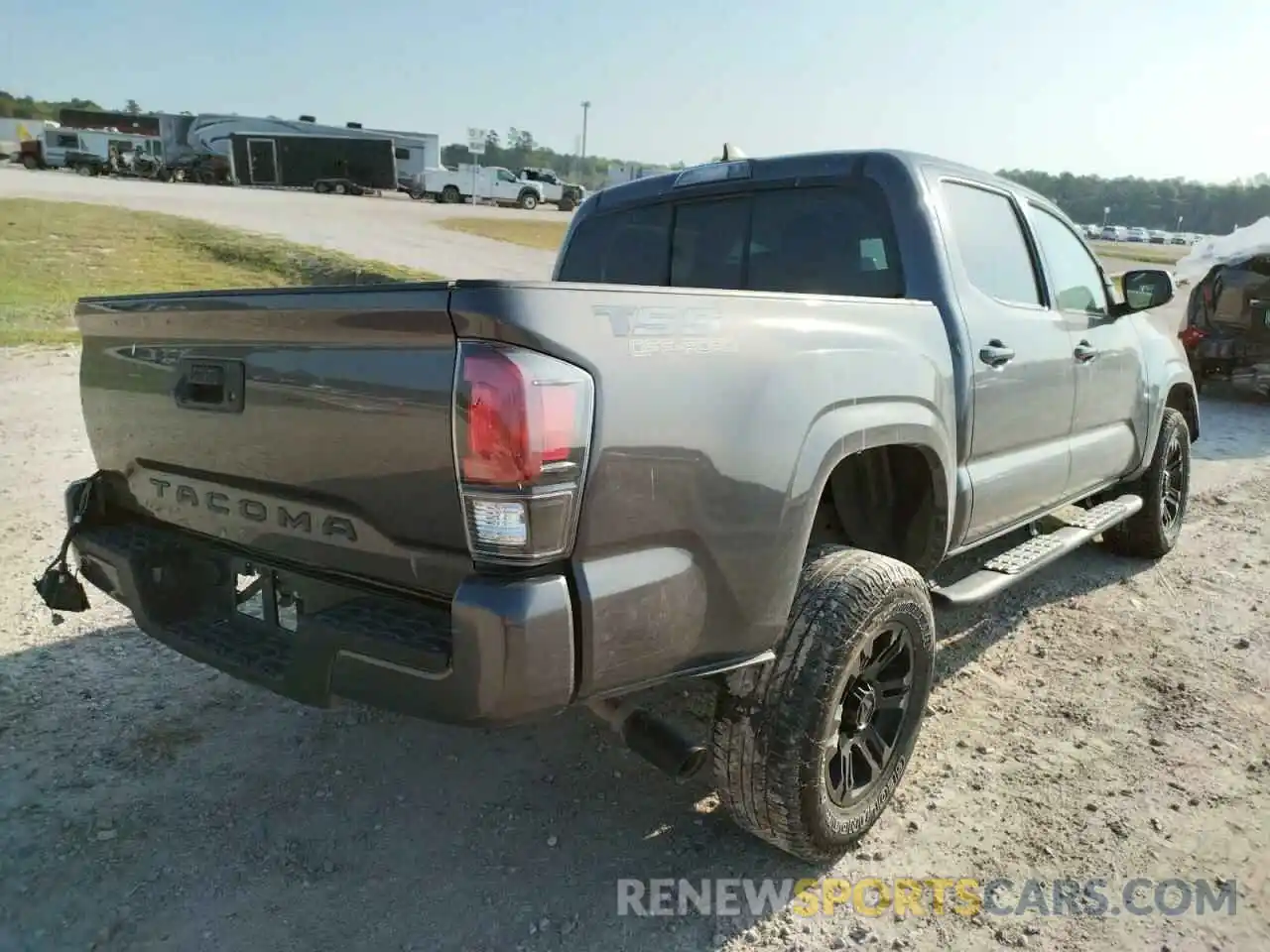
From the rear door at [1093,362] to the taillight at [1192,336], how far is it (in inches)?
271

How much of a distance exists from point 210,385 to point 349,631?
83 centimetres

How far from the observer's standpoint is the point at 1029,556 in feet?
12.4

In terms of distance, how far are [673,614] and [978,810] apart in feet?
4.95

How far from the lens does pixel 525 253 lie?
21.8 meters

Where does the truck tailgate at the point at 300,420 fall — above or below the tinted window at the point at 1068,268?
below

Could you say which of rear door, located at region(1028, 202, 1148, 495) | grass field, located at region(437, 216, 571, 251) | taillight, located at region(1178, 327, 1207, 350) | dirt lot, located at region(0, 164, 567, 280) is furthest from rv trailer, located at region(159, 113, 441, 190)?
rear door, located at region(1028, 202, 1148, 495)

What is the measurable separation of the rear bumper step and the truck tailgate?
0.09 m

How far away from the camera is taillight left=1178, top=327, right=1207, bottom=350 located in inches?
415

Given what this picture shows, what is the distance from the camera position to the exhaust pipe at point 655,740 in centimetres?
230

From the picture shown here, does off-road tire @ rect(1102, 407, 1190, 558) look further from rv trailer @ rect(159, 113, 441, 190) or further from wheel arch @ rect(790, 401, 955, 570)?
rv trailer @ rect(159, 113, 441, 190)

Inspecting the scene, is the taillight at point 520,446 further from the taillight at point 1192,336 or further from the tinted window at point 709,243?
the taillight at point 1192,336

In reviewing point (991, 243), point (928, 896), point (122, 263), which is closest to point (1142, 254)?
point (122, 263)

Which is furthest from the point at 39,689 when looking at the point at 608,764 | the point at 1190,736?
the point at 1190,736

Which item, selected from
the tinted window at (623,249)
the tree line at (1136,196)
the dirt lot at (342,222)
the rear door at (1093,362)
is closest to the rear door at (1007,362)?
the rear door at (1093,362)
